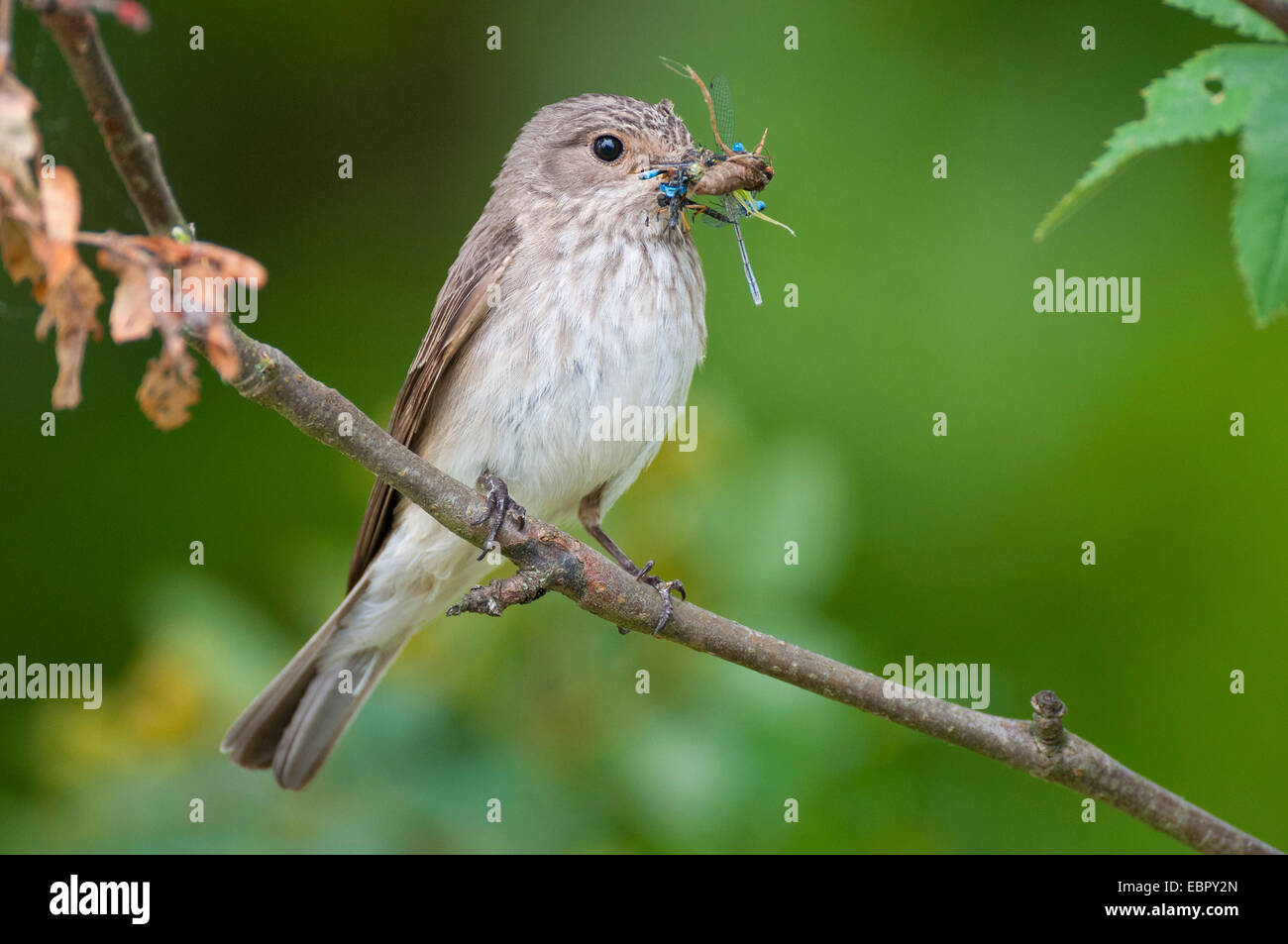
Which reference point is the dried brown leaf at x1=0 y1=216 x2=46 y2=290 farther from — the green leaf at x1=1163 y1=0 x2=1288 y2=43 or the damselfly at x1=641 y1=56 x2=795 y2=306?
the damselfly at x1=641 y1=56 x2=795 y2=306

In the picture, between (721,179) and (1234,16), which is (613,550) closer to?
(721,179)

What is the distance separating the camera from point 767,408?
4887mm

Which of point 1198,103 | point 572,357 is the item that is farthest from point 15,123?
point 572,357

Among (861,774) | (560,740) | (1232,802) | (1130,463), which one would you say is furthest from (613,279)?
(1232,802)

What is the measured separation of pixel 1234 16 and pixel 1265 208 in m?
0.31

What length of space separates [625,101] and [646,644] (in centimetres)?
168

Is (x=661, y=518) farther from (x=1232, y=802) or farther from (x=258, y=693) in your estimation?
(x=1232, y=802)

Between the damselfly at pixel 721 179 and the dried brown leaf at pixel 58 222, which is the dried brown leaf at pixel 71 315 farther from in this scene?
the damselfly at pixel 721 179

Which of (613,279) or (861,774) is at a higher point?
(613,279)

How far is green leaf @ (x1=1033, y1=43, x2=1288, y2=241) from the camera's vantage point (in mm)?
1505

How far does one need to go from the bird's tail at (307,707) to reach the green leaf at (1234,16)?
266cm

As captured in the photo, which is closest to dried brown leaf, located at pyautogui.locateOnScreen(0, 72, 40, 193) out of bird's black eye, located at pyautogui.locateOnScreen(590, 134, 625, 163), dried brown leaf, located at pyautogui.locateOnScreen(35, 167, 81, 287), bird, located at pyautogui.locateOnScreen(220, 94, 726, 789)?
dried brown leaf, located at pyautogui.locateOnScreen(35, 167, 81, 287)

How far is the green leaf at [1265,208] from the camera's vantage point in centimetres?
149

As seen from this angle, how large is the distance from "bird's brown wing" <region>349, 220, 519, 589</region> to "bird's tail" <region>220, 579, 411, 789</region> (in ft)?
0.69
